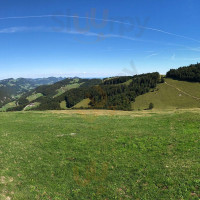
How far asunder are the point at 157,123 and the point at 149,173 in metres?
16.8

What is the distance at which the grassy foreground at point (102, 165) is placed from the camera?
12.8 meters

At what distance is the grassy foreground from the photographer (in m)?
12.8

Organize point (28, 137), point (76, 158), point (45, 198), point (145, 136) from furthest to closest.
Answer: point (28, 137), point (145, 136), point (76, 158), point (45, 198)

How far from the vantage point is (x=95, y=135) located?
2469cm

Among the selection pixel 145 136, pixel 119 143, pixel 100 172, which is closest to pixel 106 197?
pixel 100 172

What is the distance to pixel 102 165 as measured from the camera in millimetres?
16297

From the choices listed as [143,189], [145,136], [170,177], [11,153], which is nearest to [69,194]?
[143,189]

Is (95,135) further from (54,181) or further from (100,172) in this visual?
(54,181)

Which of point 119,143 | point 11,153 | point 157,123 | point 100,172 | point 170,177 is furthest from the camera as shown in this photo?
point 157,123

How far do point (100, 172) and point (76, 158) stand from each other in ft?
12.6

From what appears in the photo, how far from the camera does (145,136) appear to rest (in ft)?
75.0

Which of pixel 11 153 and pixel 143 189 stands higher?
pixel 11 153

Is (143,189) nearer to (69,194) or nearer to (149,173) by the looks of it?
(149,173)

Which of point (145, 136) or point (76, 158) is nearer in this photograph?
point (76, 158)
